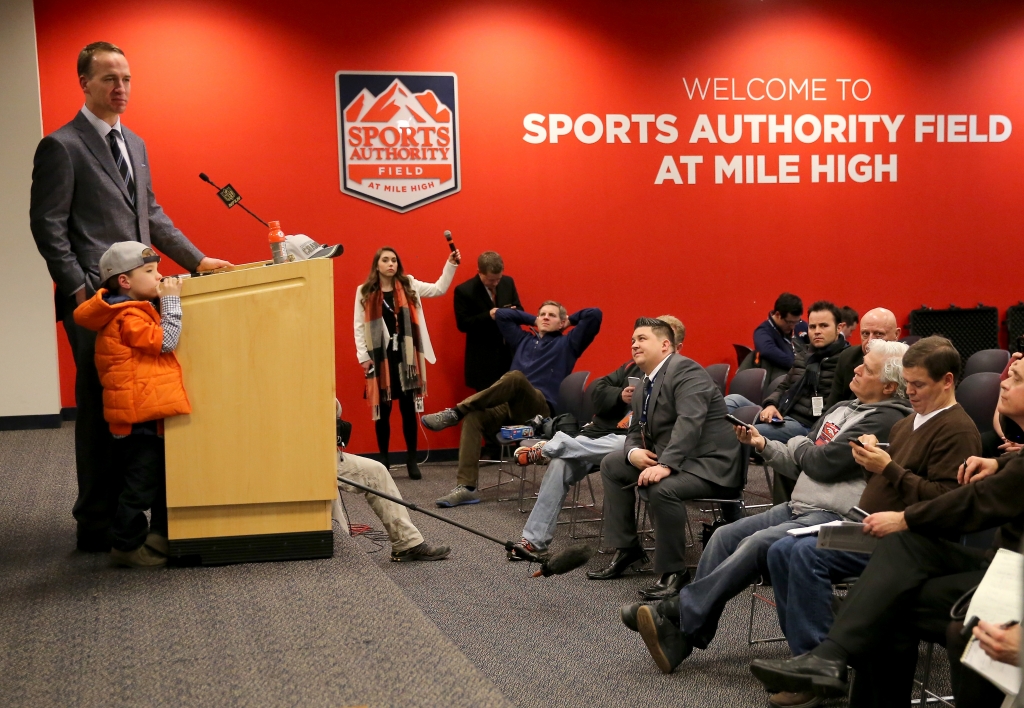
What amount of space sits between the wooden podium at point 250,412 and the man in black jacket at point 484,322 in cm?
434

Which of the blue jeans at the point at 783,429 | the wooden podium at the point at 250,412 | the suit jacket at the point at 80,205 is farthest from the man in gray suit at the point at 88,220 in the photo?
the blue jeans at the point at 783,429

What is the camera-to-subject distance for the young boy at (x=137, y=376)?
9.95ft

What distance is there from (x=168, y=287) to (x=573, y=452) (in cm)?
244

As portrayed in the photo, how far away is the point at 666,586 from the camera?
414cm

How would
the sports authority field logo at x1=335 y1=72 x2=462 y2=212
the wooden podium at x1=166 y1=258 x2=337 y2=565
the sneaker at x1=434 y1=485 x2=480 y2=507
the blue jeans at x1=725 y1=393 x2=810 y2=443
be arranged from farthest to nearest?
the sports authority field logo at x1=335 y1=72 x2=462 y2=212 → the sneaker at x1=434 y1=485 x2=480 y2=507 → the blue jeans at x1=725 y1=393 x2=810 y2=443 → the wooden podium at x1=166 y1=258 x2=337 y2=565

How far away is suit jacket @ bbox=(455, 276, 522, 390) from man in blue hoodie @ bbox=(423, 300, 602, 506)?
27 centimetres

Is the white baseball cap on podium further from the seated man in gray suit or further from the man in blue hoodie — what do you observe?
the man in blue hoodie

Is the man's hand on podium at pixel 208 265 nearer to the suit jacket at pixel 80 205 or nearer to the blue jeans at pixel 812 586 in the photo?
the suit jacket at pixel 80 205

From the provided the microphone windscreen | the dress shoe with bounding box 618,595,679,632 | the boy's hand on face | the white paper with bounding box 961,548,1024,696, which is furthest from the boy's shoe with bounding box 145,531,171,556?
the white paper with bounding box 961,548,1024,696

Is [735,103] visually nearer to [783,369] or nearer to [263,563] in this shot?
[783,369]

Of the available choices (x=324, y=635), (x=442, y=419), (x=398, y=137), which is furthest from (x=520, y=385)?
(x=324, y=635)

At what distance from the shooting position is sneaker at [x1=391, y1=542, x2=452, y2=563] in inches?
181

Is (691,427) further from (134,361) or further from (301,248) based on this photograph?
(134,361)

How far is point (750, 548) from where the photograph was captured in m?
3.22
